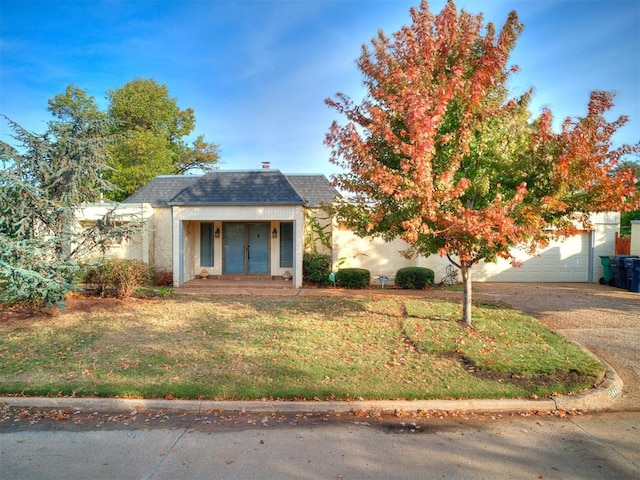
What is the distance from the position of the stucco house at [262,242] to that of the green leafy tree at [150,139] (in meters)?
10.1

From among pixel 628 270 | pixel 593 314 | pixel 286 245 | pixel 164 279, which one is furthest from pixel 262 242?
pixel 628 270

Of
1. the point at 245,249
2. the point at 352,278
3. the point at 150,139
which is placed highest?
the point at 150,139

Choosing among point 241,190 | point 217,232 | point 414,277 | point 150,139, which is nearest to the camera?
point 414,277

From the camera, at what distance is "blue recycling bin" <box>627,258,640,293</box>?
12266mm

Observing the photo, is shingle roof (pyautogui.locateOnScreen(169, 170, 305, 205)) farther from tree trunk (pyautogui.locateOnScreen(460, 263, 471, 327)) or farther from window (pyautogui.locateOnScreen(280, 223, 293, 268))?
tree trunk (pyautogui.locateOnScreen(460, 263, 471, 327))

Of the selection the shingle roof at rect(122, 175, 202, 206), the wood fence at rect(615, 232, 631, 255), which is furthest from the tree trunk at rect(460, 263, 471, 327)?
the shingle roof at rect(122, 175, 202, 206)

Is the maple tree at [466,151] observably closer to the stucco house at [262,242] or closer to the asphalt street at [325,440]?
the asphalt street at [325,440]

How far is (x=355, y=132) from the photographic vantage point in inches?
268

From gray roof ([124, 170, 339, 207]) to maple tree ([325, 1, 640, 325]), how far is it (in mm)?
5485

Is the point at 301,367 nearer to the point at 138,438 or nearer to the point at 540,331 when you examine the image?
the point at 138,438

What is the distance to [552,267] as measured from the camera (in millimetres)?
14688

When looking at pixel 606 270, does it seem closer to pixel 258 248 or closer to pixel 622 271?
pixel 622 271

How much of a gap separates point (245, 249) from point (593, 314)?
11.2 metres

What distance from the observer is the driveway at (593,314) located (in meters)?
5.99
